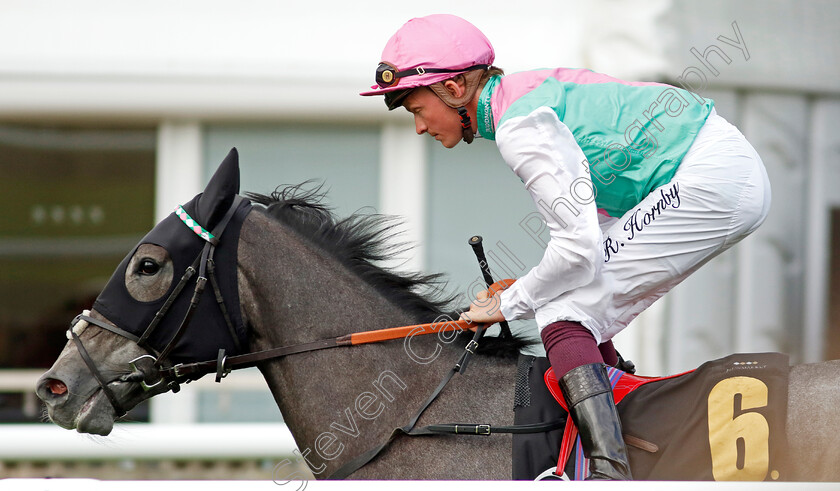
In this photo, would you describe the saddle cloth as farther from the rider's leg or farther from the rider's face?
the rider's face

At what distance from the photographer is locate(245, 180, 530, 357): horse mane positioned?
2398mm

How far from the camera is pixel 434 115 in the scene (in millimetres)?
2330

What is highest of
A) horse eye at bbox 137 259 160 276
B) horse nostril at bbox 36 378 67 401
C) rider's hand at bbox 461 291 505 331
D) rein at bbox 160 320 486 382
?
horse eye at bbox 137 259 160 276

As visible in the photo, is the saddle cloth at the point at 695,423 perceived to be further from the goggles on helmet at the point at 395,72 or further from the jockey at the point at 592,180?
the goggles on helmet at the point at 395,72

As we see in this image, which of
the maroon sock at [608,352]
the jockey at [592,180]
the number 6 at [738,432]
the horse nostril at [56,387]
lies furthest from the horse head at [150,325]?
the number 6 at [738,432]

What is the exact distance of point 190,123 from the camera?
566 centimetres

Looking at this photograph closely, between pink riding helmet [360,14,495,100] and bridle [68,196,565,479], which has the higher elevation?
pink riding helmet [360,14,495,100]

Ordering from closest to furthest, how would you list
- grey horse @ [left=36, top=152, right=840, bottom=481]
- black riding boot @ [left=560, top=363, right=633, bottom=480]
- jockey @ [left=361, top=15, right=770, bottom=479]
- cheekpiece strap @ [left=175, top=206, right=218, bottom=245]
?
black riding boot @ [left=560, top=363, right=633, bottom=480] → jockey @ [left=361, top=15, right=770, bottom=479] → grey horse @ [left=36, top=152, right=840, bottom=481] → cheekpiece strap @ [left=175, top=206, right=218, bottom=245]

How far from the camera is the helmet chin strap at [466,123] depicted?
7.56 ft

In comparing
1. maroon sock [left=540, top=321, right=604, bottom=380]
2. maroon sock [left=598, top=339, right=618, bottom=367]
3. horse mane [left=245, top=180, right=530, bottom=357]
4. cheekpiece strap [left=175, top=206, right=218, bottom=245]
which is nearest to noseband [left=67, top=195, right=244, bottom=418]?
cheekpiece strap [left=175, top=206, right=218, bottom=245]

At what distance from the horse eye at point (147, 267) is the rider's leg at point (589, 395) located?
3.74 ft

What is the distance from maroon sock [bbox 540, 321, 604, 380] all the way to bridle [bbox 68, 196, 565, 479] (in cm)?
28

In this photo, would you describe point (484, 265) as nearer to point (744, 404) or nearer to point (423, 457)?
point (423, 457)

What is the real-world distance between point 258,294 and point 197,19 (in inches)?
147
